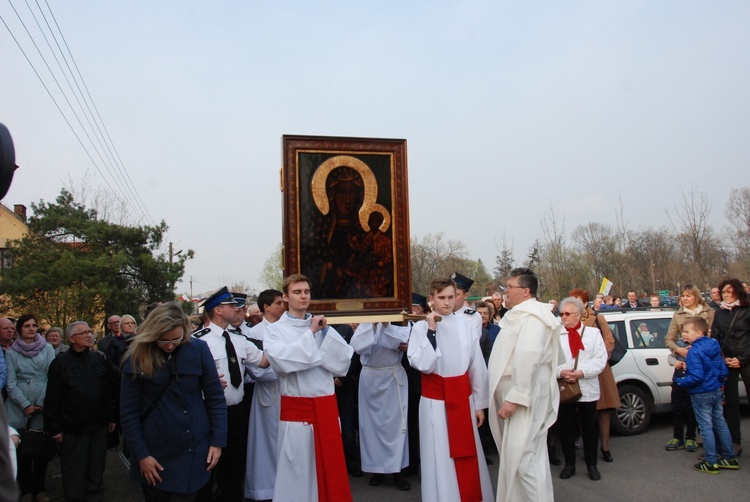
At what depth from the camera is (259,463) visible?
6.23m

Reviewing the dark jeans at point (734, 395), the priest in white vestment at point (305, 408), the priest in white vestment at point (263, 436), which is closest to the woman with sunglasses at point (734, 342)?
the dark jeans at point (734, 395)

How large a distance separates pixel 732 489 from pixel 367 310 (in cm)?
413

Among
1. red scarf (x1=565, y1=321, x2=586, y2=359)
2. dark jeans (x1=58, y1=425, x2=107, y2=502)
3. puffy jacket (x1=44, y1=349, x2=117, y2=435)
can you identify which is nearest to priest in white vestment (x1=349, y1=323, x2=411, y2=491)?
red scarf (x1=565, y1=321, x2=586, y2=359)

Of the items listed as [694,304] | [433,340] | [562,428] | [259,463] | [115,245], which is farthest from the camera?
[115,245]

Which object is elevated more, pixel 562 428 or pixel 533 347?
pixel 533 347

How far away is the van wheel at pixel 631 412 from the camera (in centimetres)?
812

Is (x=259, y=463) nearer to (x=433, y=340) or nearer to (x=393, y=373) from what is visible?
(x=393, y=373)

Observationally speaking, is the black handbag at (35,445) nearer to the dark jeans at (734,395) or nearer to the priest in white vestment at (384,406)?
the priest in white vestment at (384,406)

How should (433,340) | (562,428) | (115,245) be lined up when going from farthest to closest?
(115,245) < (562,428) < (433,340)

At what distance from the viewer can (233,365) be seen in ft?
18.6

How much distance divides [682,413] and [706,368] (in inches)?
47.2

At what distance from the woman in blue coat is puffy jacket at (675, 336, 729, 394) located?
17.1 feet

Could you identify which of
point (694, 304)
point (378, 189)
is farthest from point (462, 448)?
point (694, 304)

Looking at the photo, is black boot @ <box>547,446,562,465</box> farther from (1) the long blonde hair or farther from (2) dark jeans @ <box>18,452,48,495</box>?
(2) dark jeans @ <box>18,452,48,495</box>
